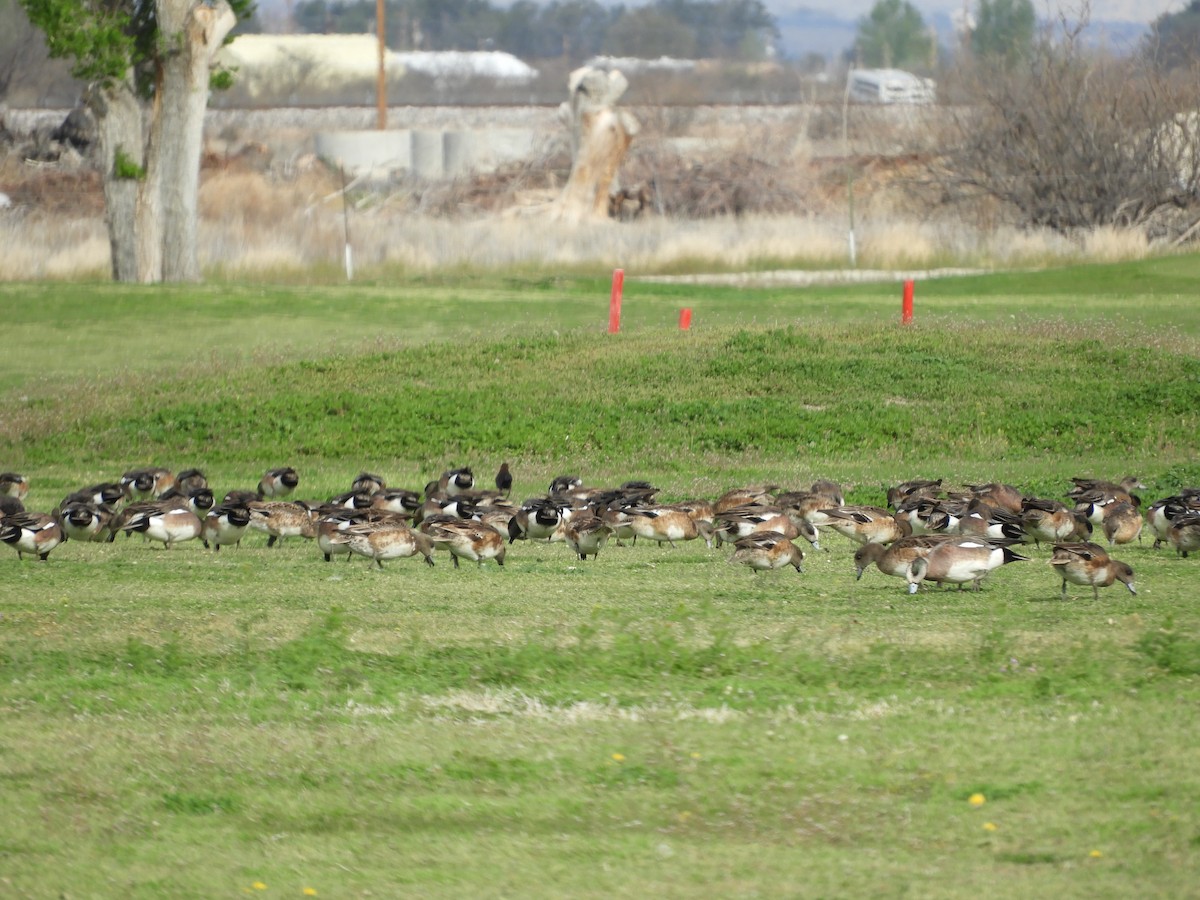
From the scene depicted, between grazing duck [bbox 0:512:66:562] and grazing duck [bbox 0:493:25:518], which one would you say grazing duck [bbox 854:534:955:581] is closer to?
grazing duck [bbox 0:512:66:562]

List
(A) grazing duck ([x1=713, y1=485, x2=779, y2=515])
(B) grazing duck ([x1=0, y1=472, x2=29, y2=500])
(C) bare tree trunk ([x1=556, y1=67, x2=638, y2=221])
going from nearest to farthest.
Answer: (A) grazing duck ([x1=713, y1=485, x2=779, y2=515]) < (B) grazing duck ([x1=0, y1=472, x2=29, y2=500]) < (C) bare tree trunk ([x1=556, y1=67, x2=638, y2=221])

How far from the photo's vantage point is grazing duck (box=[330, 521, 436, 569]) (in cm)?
1262

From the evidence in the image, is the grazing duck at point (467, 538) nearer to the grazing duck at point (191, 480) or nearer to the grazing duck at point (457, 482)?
the grazing duck at point (457, 482)

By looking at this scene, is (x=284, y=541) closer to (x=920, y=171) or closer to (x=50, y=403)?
(x=50, y=403)

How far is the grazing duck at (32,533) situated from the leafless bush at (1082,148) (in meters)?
42.3

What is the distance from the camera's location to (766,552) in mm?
11875

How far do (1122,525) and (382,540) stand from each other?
19.3 feet

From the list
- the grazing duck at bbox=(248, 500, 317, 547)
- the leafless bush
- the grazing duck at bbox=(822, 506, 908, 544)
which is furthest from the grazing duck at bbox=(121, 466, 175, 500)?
the leafless bush

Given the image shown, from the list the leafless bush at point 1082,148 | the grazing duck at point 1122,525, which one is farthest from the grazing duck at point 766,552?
the leafless bush at point 1082,148

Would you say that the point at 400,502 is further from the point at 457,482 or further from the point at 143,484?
the point at 143,484

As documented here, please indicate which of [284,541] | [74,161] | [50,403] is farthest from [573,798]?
[74,161]

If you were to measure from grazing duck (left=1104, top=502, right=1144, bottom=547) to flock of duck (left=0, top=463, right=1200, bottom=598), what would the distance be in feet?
0.04

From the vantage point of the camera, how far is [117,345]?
97.2 ft

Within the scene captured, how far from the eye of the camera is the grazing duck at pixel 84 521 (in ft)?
46.4
